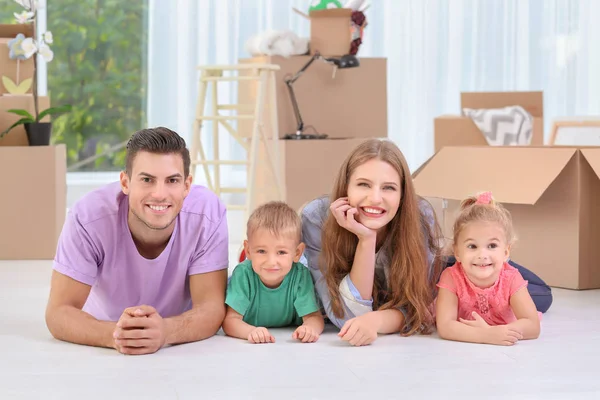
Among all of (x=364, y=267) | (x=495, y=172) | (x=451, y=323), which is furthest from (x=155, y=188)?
(x=495, y=172)

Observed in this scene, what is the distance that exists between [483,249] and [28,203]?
7.83ft

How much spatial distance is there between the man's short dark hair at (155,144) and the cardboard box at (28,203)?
197 centimetres

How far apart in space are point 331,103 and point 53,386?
304 cm

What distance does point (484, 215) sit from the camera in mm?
2355

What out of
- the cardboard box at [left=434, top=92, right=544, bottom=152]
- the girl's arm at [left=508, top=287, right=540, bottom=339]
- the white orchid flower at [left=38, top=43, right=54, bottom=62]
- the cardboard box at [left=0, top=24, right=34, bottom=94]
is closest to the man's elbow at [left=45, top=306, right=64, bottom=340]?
the girl's arm at [left=508, top=287, right=540, bottom=339]

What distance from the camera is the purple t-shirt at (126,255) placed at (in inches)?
87.7

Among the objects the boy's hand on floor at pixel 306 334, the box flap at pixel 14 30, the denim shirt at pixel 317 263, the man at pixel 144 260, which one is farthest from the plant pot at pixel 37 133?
the boy's hand on floor at pixel 306 334

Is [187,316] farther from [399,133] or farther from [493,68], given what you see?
[493,68]

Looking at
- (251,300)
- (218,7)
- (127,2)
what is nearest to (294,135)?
(218,7)

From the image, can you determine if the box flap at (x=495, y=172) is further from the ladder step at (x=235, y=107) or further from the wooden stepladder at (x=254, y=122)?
the ladder step at (x=235, y=107)

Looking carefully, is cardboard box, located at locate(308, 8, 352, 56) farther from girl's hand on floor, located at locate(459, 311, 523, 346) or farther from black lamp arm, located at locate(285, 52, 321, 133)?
girl's hand on floor, located at locate(459, 311, 523, 346)

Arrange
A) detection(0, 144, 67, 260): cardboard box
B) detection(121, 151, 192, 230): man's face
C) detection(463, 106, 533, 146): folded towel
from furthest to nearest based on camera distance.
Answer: detection(463, 106, 533, 146): folded towel
detection(0, 144, 67, 260): cardboard box
detection(121, 151, 192, 230): man's face

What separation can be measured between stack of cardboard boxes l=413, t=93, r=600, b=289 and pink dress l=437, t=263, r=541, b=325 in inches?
27.3

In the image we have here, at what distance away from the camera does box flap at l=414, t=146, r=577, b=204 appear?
310 cm
